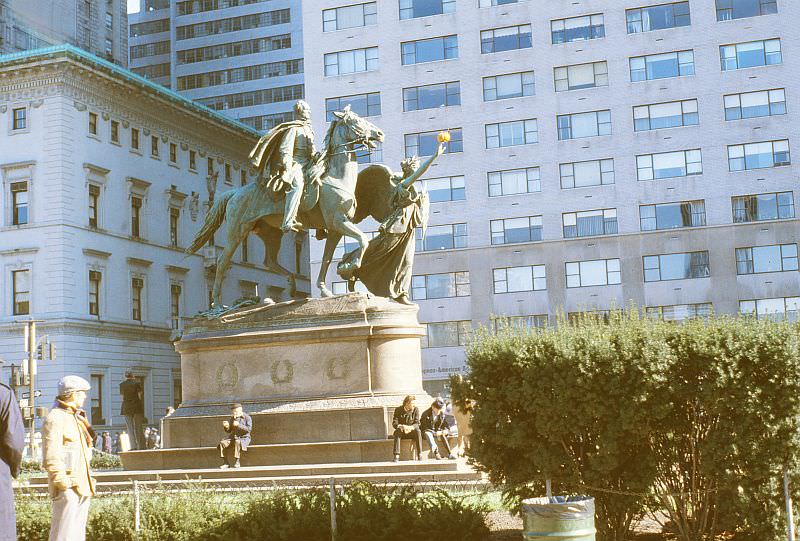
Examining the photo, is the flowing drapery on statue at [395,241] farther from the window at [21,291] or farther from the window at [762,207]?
the window at [21,291]

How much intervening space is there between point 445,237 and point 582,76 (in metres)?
12.2

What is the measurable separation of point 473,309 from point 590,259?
7.18 meters

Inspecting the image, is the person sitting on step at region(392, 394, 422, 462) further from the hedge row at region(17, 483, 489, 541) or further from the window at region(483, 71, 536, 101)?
the window at region(483, 71, 536, 101)

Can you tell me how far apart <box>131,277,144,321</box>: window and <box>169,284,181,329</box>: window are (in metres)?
2.81

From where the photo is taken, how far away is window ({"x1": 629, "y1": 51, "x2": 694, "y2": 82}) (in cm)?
6091

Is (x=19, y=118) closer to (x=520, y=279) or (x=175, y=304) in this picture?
(x=175, y=304)

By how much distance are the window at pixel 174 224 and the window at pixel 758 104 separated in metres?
35.1

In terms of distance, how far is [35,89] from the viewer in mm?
61250

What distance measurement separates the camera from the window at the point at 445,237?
63125mm

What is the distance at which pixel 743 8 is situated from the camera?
60.6m

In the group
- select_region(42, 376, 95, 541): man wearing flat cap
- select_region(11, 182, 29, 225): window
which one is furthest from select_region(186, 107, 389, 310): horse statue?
select_region(11, 182, 29, 225): window

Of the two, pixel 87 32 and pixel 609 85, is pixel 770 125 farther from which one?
pixel 87 32

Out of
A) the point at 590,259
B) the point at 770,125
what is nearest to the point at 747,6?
the point at 770,125

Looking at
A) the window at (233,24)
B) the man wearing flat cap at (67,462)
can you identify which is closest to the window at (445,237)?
the window at (233,24)
